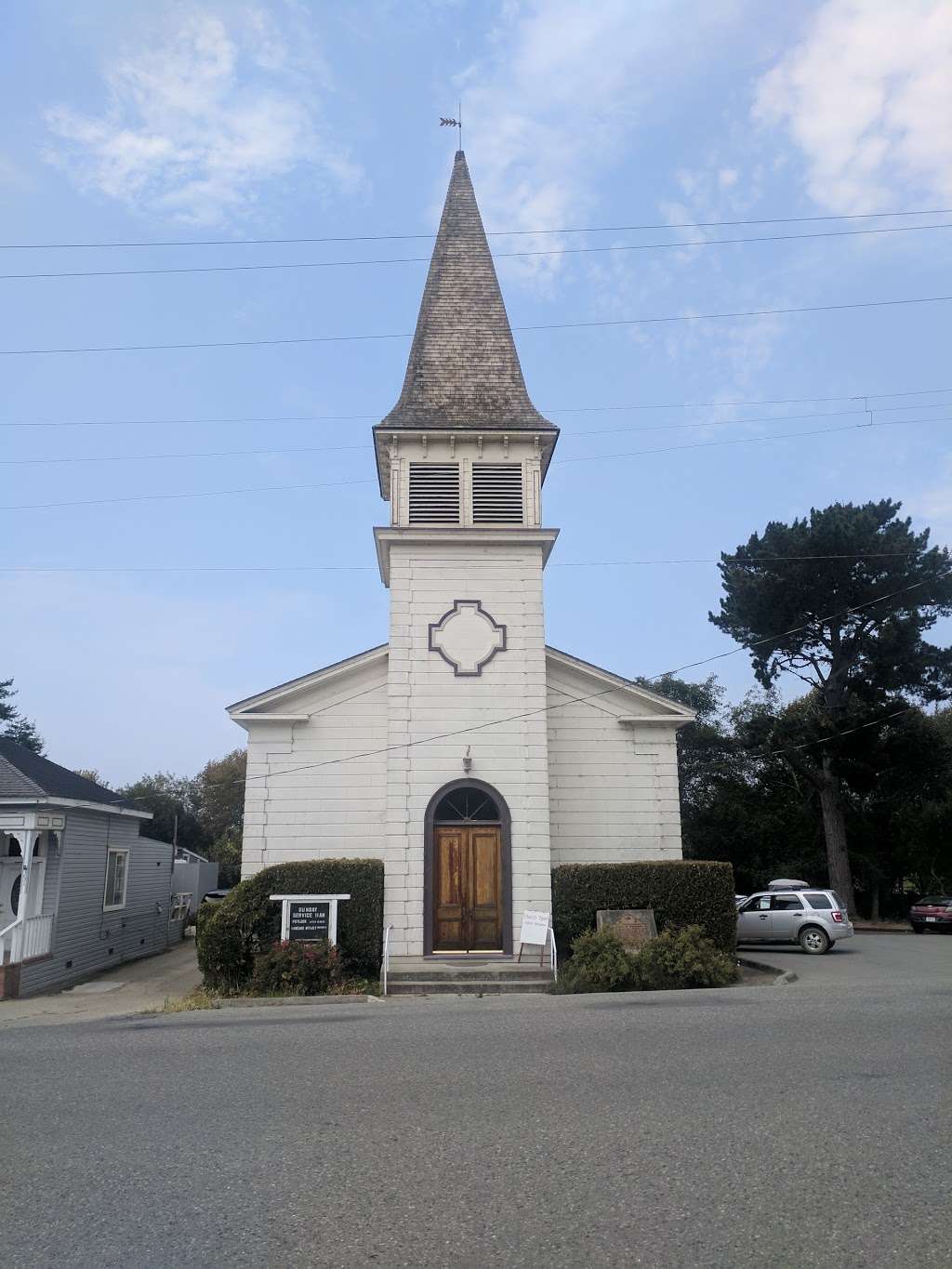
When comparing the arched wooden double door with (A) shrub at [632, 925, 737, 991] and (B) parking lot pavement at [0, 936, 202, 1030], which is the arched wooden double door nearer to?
(A) shrub at [632, 925, 737, 991]

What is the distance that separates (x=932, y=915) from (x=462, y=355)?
2502 centimetres

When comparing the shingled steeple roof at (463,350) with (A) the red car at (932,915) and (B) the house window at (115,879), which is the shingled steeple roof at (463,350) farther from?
(A) the red car at (932,915)

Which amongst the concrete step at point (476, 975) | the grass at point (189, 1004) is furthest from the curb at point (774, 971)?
the grass at point (189, 1004)

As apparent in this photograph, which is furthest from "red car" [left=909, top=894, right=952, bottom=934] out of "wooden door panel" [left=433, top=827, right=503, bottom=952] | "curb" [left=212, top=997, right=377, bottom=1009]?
"curb" [left=212, top=997, right=377, bottom=1009]

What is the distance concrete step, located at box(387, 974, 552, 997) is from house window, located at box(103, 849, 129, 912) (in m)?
10.1

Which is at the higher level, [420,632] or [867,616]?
[867,616]

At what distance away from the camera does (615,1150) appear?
562 centimetres

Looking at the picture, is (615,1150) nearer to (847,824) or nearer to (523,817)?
(523,817)

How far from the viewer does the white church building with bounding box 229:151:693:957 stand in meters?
17.4

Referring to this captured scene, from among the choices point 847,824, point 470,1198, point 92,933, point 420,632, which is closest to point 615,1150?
point 470,1198

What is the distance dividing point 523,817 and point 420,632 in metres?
3.96

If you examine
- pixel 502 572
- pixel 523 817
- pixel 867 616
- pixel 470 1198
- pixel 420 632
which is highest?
pixel 867 616

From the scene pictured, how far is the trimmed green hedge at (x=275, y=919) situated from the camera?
1568cm

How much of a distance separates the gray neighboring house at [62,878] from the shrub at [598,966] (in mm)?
9993
